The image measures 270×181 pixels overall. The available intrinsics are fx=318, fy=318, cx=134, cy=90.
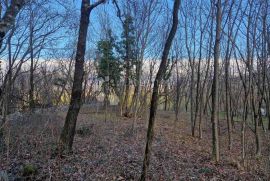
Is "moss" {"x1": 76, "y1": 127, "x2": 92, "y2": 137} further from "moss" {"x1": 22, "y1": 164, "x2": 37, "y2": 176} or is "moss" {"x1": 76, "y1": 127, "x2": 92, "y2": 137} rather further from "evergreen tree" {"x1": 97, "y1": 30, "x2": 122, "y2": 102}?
"evergreen tree" {"x1": 97, "y1": 30, "x2": 122, "y2": 102}

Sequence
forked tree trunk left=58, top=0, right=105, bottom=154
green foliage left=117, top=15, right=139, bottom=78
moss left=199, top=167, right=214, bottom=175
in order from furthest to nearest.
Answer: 1. green foliage left=117, top=15, right=139, bottom=78
2. forked tree trunk left=58, top=0, right=105, bottom=154
3. moss left=199, top=167, right=214, bottom=175

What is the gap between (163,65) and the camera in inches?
303

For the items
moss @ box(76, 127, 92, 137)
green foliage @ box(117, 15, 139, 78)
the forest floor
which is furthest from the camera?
green foliage @ box(117, 15, 139, 78)

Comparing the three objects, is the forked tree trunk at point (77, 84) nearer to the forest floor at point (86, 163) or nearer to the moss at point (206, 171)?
the forest floor at point (86, 163)

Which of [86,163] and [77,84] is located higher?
[77,84]

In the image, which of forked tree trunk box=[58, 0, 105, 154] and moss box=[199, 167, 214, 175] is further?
forked tree trunk box=[58, 0, 105, 154]

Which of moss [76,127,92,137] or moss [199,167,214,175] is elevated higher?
moss [76,127,92,137]

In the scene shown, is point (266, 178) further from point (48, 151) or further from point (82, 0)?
point (82, 0)

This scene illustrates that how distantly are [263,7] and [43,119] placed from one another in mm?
10975

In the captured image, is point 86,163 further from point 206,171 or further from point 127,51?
point 127,51

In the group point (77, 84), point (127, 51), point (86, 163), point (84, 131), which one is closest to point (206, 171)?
point (86, 163)

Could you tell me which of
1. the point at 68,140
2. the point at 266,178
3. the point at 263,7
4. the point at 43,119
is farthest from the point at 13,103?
the point at 263,7

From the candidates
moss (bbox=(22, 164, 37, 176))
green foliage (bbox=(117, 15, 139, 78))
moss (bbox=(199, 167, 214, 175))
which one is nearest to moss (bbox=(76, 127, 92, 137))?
moss (bbox=(22, 164, 37, 176))

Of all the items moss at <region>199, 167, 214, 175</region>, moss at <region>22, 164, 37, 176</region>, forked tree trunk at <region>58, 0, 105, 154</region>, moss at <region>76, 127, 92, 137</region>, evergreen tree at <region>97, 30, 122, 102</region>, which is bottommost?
moss at <region>199, 167, 214, 175</region>
